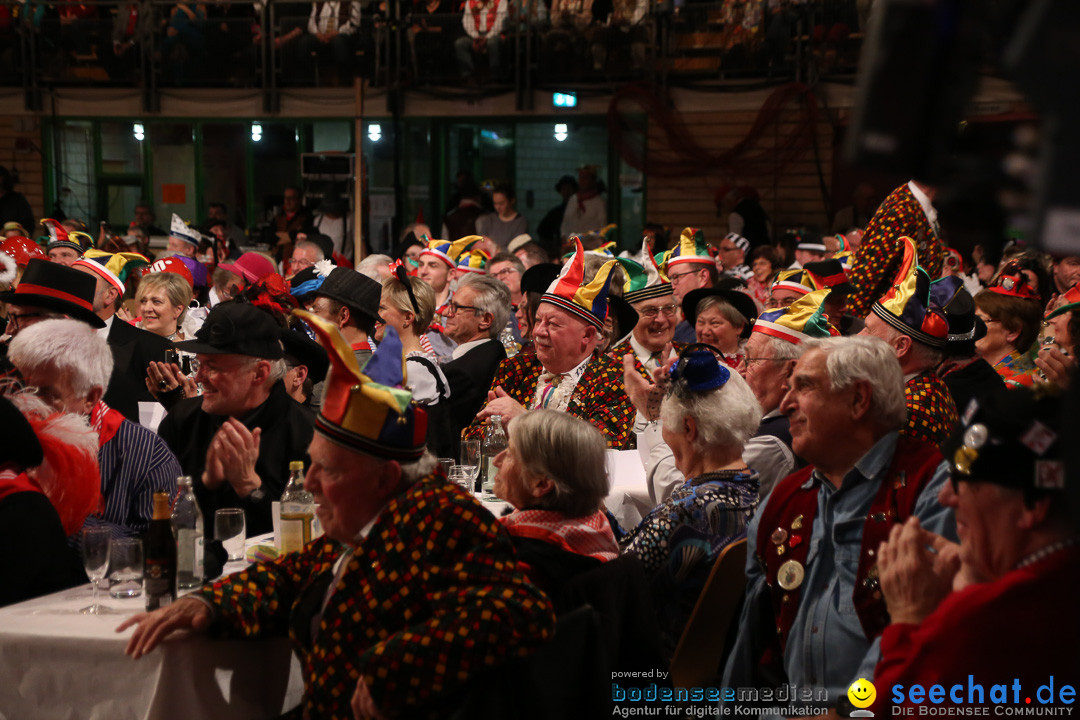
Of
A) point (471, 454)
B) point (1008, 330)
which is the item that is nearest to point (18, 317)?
point (471, 454)

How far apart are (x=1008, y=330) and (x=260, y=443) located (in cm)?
403

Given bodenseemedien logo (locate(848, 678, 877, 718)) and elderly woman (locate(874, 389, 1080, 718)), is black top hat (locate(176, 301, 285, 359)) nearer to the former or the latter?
bodenseemedien logo (locate(848, 678, 877, 718))

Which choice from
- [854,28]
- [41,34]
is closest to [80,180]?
[41,34]

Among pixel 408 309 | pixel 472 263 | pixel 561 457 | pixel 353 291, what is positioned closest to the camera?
pixel 561 457

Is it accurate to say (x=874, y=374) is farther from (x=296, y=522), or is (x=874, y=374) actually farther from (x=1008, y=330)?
(x=1008, y=330)

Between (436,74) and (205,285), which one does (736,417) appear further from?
(436,74)

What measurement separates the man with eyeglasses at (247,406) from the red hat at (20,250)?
16.0ft

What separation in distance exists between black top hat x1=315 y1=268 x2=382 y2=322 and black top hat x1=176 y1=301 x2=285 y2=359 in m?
1.26

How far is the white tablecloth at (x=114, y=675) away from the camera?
279cm

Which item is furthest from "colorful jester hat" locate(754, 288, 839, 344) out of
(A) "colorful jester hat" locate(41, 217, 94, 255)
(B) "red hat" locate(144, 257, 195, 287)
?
(A) "colorful jester hat" locate(41, 217, 94, 255)

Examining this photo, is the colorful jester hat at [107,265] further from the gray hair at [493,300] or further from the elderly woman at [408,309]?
the gray hair at [493,300]

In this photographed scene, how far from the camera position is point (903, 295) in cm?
462

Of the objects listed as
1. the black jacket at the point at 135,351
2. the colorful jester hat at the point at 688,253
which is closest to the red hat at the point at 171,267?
the black jacket at the point at 135,351

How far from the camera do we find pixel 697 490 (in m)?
3.47
